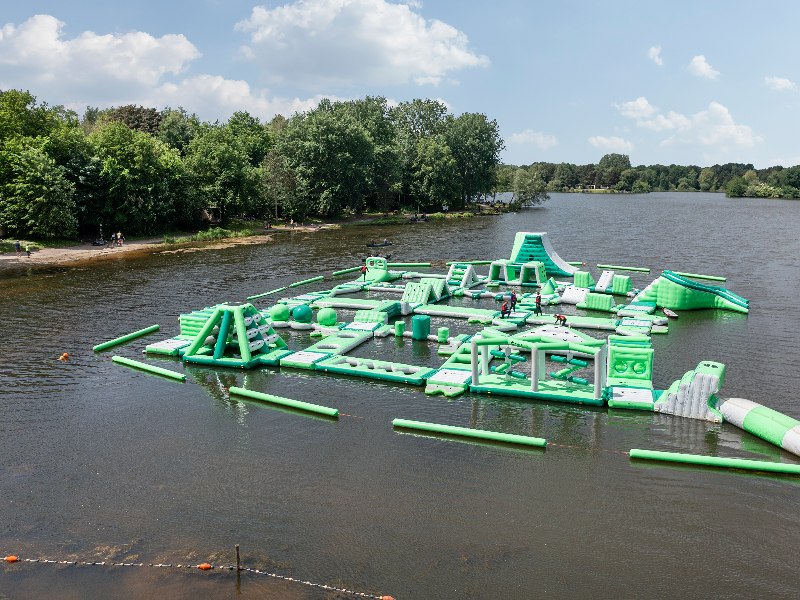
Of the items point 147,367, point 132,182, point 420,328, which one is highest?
point 132,182

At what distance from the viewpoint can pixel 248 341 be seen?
26.2m

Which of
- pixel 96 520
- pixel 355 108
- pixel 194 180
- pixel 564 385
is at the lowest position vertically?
pixel 96 520

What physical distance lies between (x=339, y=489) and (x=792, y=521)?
36.4 ft

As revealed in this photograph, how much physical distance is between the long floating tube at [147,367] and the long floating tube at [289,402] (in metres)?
3.25

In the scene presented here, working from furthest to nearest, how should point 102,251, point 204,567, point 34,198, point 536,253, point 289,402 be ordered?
1. point 102,251
2. point 34,198
3. point 536,253
4. point 289,402
5. point 204,567

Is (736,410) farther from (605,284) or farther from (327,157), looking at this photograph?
(327,157)

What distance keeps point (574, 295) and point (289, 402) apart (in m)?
22.0

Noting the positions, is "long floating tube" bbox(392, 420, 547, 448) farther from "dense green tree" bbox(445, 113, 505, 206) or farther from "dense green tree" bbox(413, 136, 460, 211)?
"dense green tree" bbox(445, 113, 505, 206)

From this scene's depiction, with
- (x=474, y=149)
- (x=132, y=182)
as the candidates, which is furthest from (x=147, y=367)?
(x=474, y=149)

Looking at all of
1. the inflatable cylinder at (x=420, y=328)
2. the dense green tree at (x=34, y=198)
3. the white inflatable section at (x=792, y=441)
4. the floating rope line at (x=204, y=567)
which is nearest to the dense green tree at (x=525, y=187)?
the dense green tree at (x=34, y=198)

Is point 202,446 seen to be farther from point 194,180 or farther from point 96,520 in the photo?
point 194,180

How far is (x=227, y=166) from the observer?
83.3 metres

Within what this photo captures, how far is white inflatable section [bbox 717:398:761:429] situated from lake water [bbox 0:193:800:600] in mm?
271

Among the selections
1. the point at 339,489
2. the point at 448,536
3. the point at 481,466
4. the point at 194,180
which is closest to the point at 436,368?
the point at 481,466
